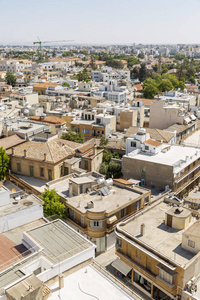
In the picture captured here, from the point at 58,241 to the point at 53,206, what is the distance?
23.5 feet

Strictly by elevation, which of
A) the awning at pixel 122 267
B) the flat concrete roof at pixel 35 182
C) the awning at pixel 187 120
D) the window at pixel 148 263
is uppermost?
the awning at pixel 187 120

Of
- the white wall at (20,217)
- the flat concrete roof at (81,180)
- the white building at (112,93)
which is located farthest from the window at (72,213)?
the white building at (112,93)

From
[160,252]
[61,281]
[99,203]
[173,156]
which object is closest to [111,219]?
[99,203]

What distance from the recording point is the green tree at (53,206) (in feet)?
86.3

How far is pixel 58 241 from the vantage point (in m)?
19.3

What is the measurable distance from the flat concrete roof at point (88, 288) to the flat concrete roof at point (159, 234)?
467cm

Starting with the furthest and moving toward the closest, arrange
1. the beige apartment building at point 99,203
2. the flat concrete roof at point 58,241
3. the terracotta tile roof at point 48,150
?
the terracotta tile roof at point 48,150
the beige apartment building at point 99,203
the flat concrete roof at point 58,241

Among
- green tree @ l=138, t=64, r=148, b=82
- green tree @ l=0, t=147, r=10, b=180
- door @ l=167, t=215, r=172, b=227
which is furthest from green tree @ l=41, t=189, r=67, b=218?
green tree @ l=138, t=64, r=148, b=82

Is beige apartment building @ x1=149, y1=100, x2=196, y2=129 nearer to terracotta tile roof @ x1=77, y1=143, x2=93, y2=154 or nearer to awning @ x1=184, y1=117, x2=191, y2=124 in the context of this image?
awning @ x1=184, y1=117, x2=191, y2=124

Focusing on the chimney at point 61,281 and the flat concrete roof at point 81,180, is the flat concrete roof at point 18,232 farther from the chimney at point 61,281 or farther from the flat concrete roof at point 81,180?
the flat concrete roof at point 81,180

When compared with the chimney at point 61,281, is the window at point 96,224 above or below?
below

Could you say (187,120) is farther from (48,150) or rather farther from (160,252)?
(160,252)

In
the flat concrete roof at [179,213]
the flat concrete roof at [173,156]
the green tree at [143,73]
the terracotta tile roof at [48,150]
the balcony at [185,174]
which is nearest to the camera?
the flat concrete roof at [179,213]

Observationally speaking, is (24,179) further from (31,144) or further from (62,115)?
(62,115)
